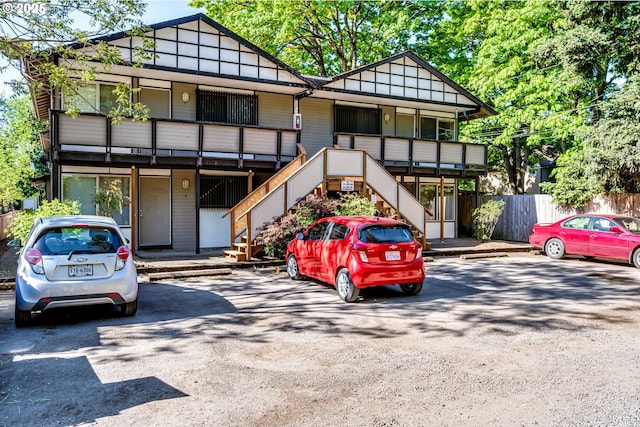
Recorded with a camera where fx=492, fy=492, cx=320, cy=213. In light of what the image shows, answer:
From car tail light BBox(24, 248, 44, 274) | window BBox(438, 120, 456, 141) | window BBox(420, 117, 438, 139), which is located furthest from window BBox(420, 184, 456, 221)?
car tail light BBox(24, 248, 44, 274)

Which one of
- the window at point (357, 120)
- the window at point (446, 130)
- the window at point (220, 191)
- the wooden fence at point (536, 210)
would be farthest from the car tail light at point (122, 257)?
the window at point (446, 130)

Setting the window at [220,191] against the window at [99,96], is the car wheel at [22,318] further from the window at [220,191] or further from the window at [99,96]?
the window at [220,191]

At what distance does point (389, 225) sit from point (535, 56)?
52.0 feet

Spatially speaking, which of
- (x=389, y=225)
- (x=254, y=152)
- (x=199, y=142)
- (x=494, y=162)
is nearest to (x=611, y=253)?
(x=389, y=225)

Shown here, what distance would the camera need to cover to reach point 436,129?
22969 mm

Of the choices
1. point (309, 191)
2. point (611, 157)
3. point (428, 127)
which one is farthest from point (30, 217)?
point (611, 157)

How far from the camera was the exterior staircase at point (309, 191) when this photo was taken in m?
14.5

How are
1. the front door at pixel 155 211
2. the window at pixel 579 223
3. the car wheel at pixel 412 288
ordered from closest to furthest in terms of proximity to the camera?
the car wheel at pixel 412 288, the window at pixel 579 223, the front door at pixel 155 211

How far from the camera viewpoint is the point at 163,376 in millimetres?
5262

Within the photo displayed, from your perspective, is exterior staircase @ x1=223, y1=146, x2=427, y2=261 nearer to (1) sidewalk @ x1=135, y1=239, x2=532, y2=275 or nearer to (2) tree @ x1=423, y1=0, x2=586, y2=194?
(1) sidewalk @ x1=135, y1=239, x2=532, y2=275

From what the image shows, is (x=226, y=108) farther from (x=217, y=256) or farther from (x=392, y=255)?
(x=392, y=255)

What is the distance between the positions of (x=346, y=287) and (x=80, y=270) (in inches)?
181

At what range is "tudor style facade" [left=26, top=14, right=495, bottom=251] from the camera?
15.2m

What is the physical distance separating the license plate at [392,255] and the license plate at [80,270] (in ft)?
16.7
